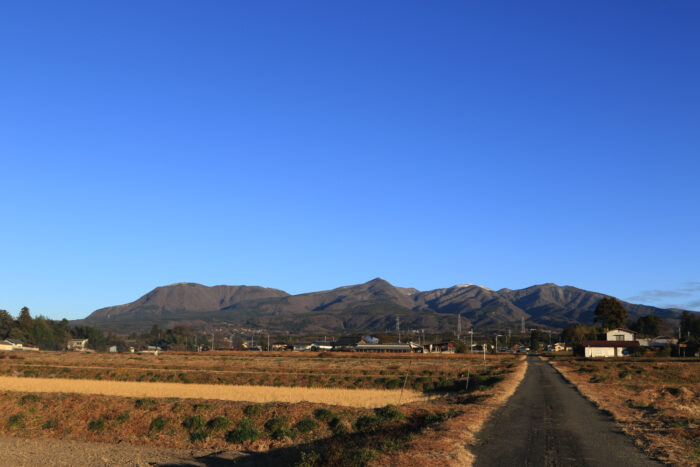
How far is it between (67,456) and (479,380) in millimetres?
39660

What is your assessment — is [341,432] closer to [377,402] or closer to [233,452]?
[233,452]

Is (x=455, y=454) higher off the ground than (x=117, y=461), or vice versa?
(x=455, y=454)

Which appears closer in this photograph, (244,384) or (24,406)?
(24,406)

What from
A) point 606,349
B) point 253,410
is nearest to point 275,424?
point 253,410

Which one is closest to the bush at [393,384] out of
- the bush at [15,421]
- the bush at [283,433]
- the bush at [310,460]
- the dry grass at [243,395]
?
the dry grass at [243,395]

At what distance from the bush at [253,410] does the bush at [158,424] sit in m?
3.95

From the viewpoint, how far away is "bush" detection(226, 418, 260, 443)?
26188 mm

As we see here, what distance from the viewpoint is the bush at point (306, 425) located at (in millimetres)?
26719

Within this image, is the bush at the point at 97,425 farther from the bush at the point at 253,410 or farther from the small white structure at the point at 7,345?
the small white structure at the point at 7,345

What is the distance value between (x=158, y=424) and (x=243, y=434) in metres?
5.56

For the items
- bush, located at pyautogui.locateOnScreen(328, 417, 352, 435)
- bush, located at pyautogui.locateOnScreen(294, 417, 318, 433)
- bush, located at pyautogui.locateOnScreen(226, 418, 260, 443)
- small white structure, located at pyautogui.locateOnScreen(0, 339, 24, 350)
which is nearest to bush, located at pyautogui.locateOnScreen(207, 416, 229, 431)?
bush, located at pyautogui.locateOnScreen(226, 418, 260, 443)

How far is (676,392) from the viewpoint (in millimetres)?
40094

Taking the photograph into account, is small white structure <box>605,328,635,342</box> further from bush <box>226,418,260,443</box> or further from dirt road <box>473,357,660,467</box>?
bush <box>226,418,260,443</box>

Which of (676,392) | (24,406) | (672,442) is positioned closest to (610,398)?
(676,392)
